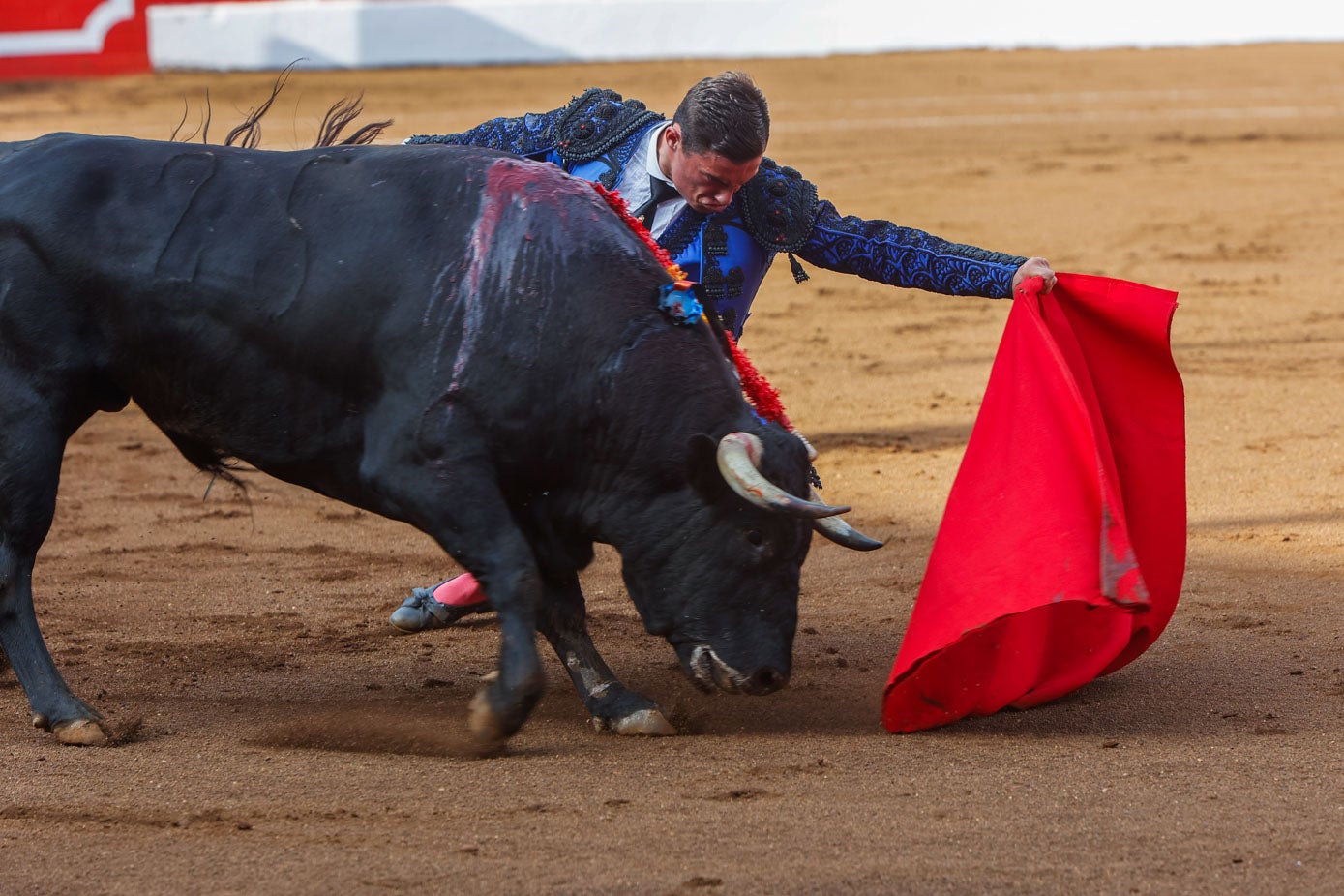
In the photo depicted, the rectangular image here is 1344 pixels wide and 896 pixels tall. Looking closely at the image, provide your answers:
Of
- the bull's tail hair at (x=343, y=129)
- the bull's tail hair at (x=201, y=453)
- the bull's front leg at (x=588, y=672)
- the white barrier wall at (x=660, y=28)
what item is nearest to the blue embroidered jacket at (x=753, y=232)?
the bull's tail hair at (x=343, y=129)

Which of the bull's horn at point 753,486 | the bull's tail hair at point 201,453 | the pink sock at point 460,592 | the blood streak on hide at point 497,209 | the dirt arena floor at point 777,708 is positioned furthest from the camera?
the pink sock at point 460,592

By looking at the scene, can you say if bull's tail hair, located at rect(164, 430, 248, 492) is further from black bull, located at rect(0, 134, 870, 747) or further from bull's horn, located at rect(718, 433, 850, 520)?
bull's horn, located at rect(718, 433, 850, 520)

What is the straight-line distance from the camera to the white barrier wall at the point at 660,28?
17.4m

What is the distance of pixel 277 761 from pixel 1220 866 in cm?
181

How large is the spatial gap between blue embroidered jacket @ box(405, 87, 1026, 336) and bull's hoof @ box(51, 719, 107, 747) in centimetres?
148

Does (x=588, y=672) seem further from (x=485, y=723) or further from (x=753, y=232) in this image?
(x=753, y=232)

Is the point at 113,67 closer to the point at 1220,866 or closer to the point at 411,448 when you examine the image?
the point at 411,448

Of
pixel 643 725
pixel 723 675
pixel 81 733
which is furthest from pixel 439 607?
pixel 723 675

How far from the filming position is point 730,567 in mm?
3473

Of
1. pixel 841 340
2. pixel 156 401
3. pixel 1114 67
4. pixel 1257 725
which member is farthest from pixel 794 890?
pixel 1114 67

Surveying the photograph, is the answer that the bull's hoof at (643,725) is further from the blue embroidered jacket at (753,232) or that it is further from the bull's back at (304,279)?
the blue embroidered jacket at (753,232)

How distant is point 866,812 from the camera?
10.1 ft

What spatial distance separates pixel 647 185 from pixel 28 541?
1.55 metres

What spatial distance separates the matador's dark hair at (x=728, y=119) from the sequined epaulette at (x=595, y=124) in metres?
0.35
